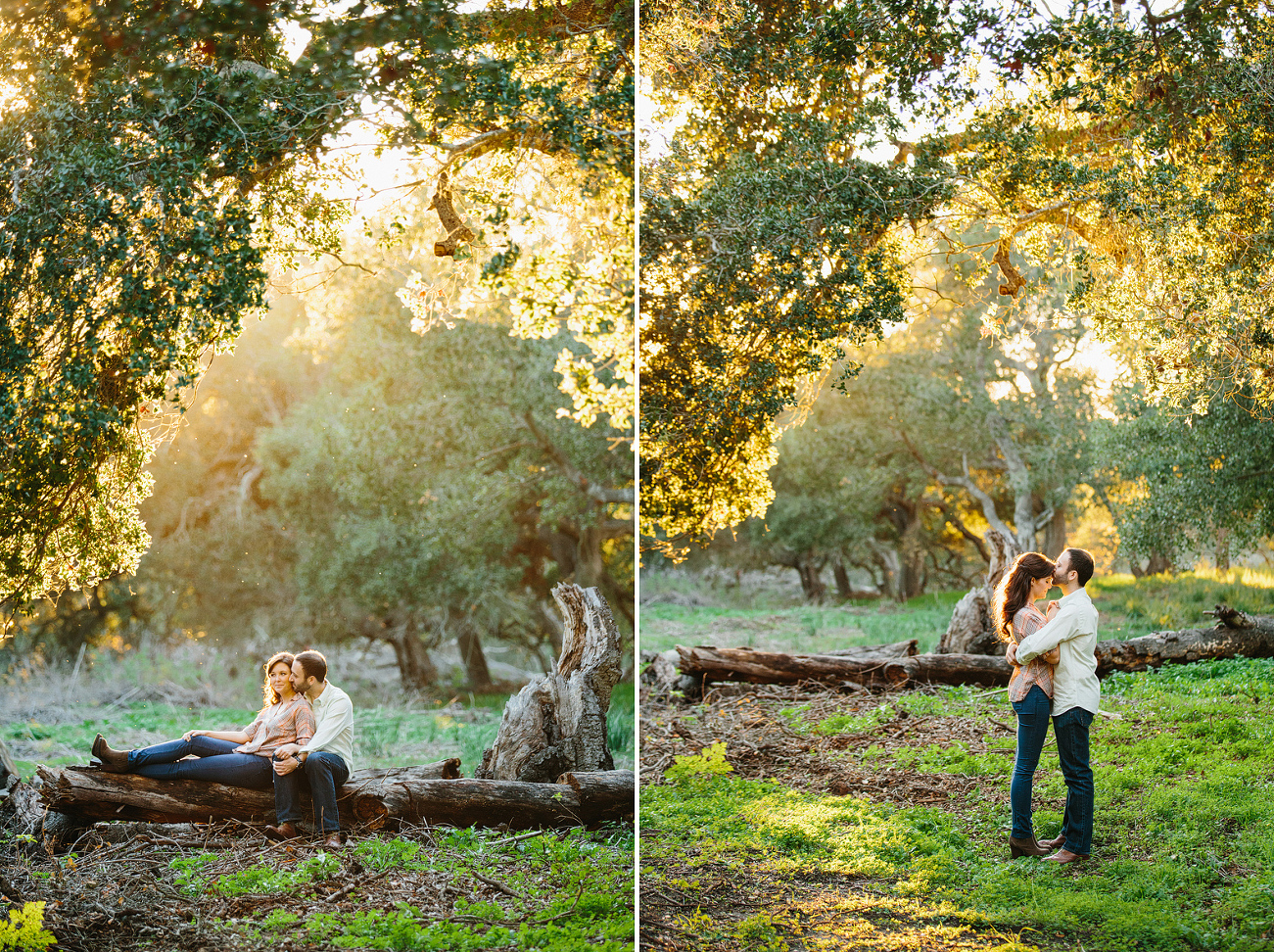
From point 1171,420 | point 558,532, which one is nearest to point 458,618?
point 558,532

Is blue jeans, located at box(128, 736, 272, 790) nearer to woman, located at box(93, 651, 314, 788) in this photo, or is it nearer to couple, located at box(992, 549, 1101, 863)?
woman, located at box(93, 651, 314, 788)

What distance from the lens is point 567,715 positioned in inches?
144

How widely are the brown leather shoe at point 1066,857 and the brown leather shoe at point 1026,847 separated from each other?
0.06m

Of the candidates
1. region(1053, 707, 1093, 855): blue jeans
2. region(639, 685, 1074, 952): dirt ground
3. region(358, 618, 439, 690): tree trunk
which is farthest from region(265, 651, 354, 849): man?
region(358, 618, 439, 690): tree trunk

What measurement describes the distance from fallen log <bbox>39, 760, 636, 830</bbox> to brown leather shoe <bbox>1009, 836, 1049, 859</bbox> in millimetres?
1506

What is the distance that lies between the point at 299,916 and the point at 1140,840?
124 inches

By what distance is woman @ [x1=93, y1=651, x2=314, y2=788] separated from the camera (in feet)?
10.3

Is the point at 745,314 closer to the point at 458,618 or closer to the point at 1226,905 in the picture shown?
the point at 1226,905

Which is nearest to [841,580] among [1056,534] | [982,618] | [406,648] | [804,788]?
[1056,534]

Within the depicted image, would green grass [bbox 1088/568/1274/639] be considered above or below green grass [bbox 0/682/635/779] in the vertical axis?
above

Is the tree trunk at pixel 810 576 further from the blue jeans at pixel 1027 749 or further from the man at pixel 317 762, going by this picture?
the man at pixel 317 762

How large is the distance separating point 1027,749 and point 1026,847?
433 mm

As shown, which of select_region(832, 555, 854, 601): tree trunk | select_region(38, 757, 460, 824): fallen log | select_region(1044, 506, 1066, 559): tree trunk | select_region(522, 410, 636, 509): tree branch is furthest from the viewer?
select_region(832, 555, 854, 601): tree trunk

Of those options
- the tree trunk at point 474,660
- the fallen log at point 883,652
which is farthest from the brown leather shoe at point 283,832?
the tree trunk at point 474,660
